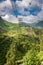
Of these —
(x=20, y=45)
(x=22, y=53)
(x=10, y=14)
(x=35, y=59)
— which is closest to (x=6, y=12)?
(x=10, y=14)

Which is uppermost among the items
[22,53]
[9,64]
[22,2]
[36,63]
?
[22,2]

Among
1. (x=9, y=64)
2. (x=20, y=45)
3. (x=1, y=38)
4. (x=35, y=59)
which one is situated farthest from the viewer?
(x=1, y=38)

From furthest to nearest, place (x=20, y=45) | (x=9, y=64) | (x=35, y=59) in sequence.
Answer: (x=20, y=45) < (x=9, y=64) < (x=35, y=59)

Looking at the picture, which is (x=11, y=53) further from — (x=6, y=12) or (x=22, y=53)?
(x=6, y=12)

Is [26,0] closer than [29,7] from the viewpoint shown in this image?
Yes

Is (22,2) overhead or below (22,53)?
overhead

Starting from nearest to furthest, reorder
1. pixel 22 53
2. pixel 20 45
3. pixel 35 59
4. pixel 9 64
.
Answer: pixel 35 59 → pixel 9 64 → pixel 22 53 → pixel 20 45

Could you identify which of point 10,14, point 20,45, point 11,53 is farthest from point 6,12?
point 11,53

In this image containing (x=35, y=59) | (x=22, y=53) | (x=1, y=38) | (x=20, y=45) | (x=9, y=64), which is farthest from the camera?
(x=1, y=38)

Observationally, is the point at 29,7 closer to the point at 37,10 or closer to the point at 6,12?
the point at 37,10
